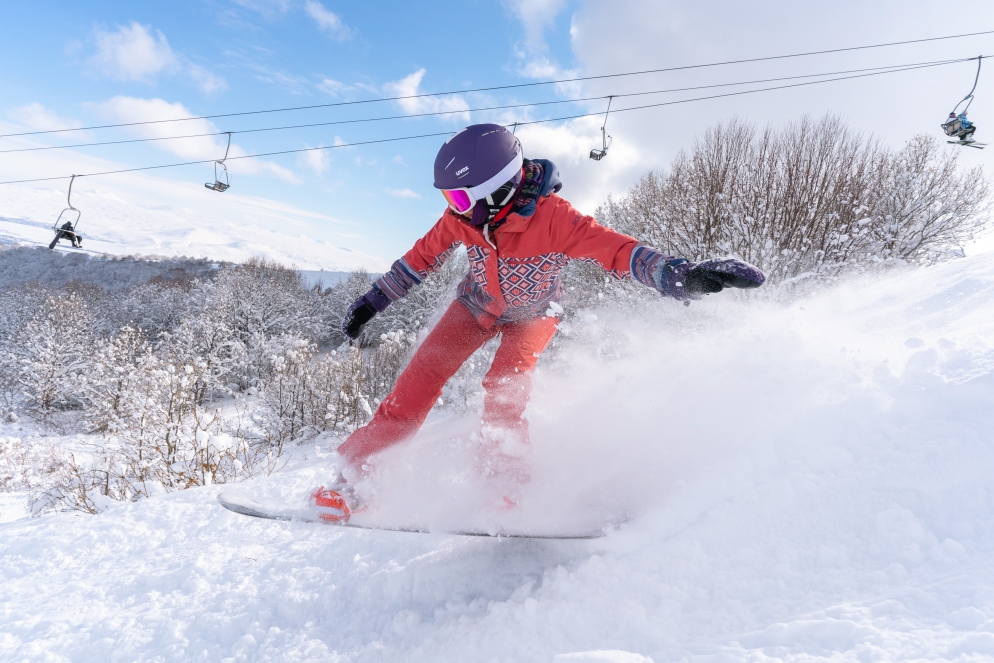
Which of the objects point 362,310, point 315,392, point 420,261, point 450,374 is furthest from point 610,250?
point 315,392

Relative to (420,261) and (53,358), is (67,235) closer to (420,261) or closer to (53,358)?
(420,261)

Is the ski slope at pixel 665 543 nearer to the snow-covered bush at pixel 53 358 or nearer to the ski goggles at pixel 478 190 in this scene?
the ski goggles at pixel 478 190

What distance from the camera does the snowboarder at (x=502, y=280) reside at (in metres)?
2.11

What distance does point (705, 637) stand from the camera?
1190 mm

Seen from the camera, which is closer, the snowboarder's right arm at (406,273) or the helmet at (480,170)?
the helmet at (480,170)

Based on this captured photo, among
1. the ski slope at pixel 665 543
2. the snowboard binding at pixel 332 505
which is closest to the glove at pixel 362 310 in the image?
the ski slope at pixel 665 543

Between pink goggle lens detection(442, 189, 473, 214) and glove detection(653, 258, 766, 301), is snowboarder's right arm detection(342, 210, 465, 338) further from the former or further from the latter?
glove detection(653, 258, 766, 301)

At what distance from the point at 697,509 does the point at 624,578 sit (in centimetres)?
37

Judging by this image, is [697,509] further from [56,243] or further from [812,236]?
[812,236]

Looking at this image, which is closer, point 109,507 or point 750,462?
point 750,462

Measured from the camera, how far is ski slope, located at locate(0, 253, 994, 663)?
1.20 m

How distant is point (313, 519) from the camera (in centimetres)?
205

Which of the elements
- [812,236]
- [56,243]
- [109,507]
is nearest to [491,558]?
[109,507]

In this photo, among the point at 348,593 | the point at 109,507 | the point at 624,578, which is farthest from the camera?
the point at 109,507
